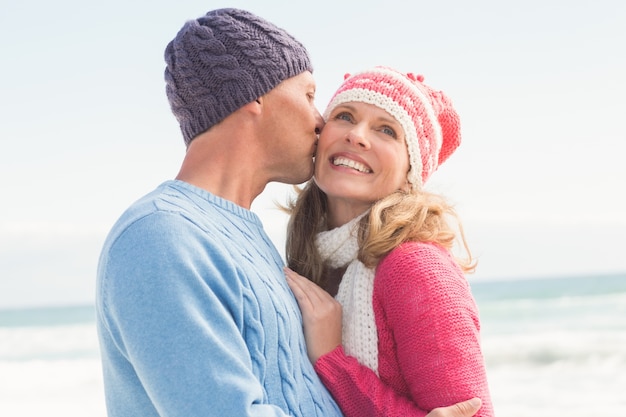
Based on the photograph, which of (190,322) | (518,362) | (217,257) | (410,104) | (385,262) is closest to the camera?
(190,322)

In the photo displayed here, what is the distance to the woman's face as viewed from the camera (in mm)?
2799

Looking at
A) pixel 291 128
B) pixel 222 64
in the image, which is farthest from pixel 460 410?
pixel 222 64

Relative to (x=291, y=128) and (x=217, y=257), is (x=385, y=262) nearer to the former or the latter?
(x=291, y=128)

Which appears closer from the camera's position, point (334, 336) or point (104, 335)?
point (104, 335)

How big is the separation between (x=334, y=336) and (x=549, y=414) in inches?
294

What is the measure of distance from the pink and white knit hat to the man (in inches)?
8.3

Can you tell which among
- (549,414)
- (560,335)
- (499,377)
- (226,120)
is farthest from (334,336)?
(560,335)

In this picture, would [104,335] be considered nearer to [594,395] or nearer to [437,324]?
[437,324]

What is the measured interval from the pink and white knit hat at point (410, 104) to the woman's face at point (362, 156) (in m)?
0.03

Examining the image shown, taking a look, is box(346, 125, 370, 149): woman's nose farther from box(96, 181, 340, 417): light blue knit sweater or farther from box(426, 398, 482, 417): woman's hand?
box(426, 398, 482, 417): woman's hand

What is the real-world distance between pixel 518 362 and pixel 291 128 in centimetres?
1056

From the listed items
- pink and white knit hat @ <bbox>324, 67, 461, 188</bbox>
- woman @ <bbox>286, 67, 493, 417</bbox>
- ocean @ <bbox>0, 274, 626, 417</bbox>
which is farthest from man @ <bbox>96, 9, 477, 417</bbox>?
ocean @ <bbox>0, 274, 626, 417</bbox>

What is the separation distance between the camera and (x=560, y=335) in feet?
50.3

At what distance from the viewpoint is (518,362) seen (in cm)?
1231
